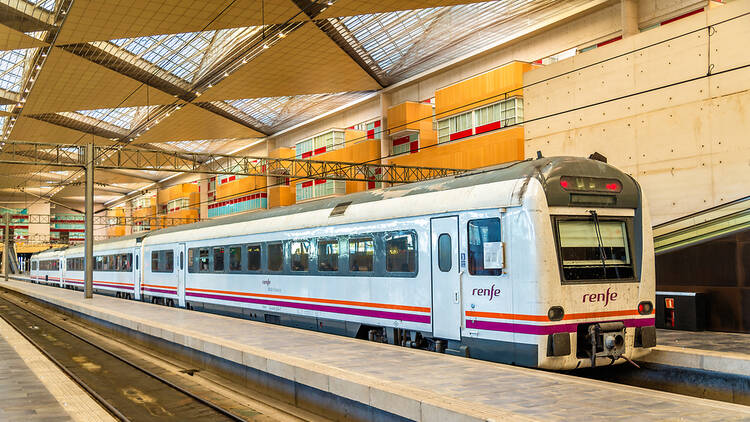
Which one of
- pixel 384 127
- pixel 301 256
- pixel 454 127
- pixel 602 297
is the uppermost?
pixel 384 127

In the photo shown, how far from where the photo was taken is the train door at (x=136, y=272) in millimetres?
29141

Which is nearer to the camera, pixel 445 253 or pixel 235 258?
pixel 445 253

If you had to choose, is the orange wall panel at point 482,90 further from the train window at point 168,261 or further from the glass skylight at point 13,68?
the glass skylight at point 13,68

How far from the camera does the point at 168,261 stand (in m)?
25.3

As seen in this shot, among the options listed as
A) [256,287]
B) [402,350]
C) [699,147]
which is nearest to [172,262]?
[256,287]

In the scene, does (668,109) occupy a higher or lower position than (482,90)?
lower

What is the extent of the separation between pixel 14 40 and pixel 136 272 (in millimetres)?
12065

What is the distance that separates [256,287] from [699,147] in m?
13.3

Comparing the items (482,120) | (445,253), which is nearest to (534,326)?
(445,253)

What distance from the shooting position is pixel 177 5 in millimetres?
26625

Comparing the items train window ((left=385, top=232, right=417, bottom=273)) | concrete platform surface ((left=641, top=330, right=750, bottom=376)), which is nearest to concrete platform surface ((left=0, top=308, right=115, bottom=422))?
train window ((left=385, top=232, right=417, bottom=273))

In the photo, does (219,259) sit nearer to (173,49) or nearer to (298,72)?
(298,72)

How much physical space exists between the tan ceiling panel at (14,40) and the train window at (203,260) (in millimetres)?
14664

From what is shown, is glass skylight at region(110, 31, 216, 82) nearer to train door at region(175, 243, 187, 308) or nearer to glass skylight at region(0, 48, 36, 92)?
glass skylight at region(0, 48, 36, 92)
